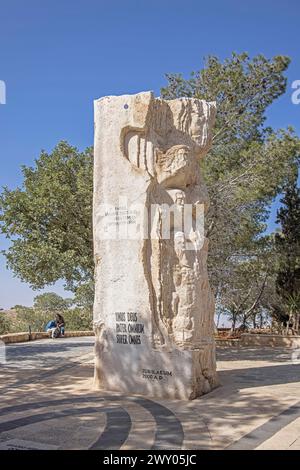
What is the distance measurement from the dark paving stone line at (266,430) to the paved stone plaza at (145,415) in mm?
10

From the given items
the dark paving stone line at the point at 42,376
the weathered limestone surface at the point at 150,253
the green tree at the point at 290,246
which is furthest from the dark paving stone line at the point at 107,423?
the green tree at the point at 290,246

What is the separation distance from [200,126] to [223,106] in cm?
538

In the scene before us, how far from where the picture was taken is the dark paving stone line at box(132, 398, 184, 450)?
17.5 ft

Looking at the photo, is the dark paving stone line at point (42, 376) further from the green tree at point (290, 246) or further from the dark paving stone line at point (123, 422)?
the green tree at point (290, 246)

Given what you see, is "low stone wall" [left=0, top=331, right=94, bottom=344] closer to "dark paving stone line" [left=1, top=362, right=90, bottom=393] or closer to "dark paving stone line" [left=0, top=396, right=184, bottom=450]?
"dark paving stone line" [left=1, top=362, right=90, bottom=393]

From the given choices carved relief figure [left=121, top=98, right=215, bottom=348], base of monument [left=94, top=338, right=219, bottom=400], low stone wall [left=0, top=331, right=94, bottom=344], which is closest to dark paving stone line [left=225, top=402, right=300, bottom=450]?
base of monument [left=94, top=338, right=219, bottom=400]

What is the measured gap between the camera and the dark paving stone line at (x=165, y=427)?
535cm

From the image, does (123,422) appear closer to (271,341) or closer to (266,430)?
(266,430)

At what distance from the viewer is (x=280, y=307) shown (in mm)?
21672

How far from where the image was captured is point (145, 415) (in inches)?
264

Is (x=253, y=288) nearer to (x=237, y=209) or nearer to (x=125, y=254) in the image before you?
(x=237, y=209)
